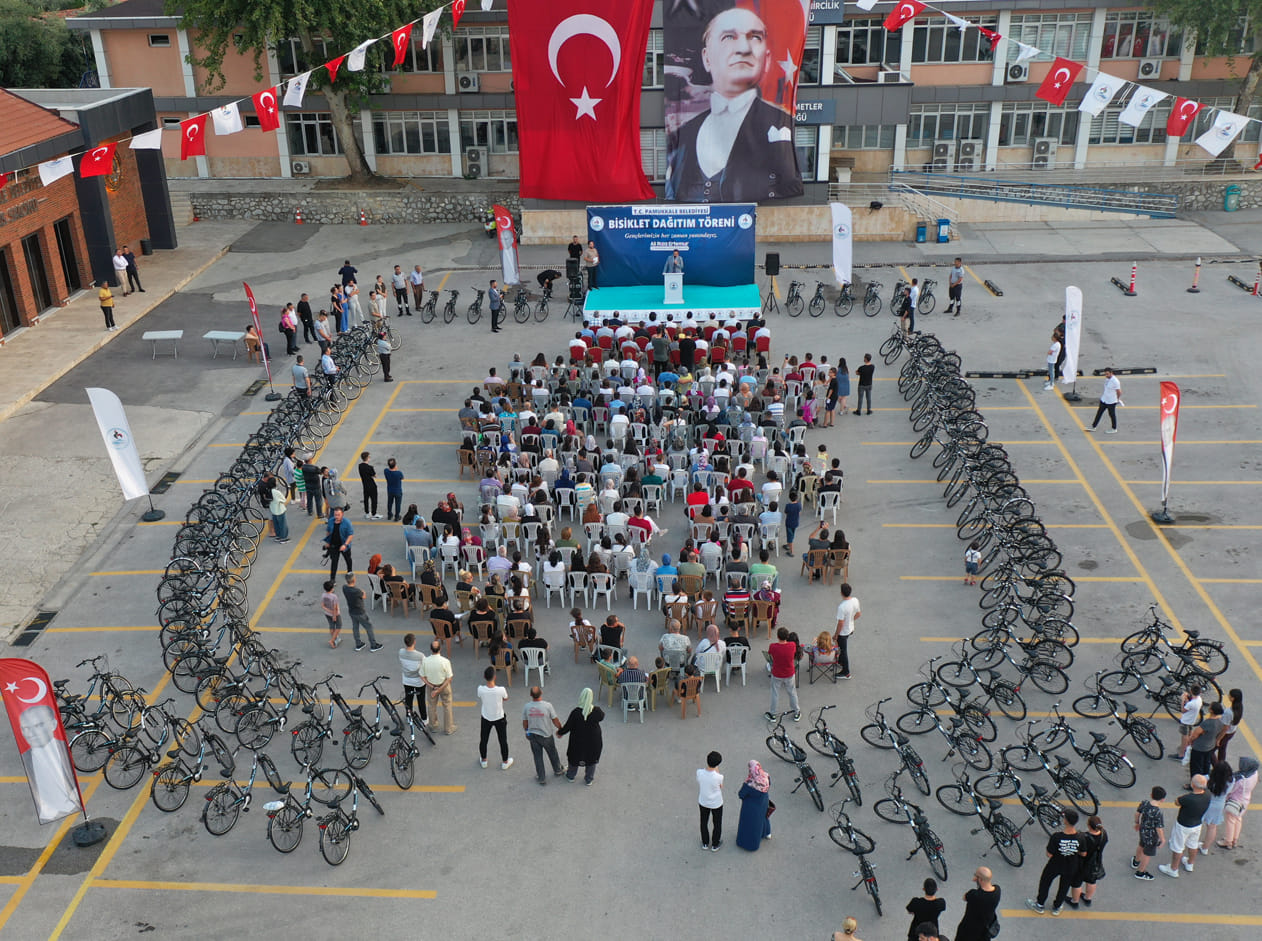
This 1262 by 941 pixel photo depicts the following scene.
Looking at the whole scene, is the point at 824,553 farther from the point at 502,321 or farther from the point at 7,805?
the point at 502,321

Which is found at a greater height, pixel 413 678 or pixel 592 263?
pixel 592 263

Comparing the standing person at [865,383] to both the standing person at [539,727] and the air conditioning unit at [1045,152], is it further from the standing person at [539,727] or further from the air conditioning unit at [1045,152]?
the air conditioning unit at [1045,152]

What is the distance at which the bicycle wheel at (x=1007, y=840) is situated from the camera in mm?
13352

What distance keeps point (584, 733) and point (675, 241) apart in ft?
66.4

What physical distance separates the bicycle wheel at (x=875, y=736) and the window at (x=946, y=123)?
114 ft

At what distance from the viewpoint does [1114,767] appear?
14625 mm

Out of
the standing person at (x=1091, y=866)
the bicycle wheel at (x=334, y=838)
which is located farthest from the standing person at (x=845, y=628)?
the bicycle wheel at (x=334, y=838)

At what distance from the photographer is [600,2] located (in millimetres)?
32781

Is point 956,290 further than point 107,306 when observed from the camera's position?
No

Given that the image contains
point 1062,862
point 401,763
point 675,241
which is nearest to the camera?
point 1062,862

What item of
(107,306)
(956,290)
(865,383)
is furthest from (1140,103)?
(107,306)

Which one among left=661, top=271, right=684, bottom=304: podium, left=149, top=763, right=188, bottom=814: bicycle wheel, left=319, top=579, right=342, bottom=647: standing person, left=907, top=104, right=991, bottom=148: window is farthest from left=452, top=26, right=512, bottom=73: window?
left=149, top=763, right=188, bottom=814: bicycle wheel

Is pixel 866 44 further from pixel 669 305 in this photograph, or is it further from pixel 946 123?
pixel 669 305

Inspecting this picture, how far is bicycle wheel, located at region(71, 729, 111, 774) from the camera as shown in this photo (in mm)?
15555
